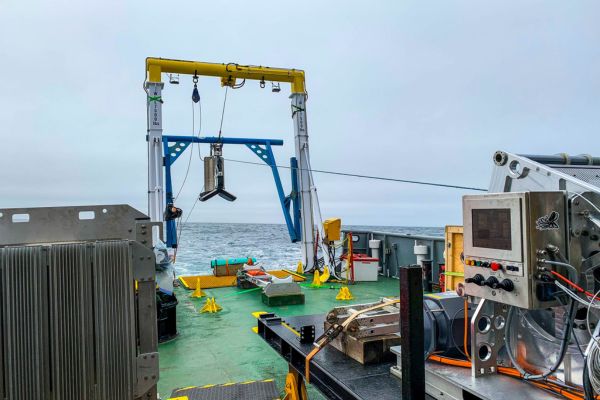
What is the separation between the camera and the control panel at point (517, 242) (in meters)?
2.35

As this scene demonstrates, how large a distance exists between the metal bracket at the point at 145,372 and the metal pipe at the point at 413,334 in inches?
57.1

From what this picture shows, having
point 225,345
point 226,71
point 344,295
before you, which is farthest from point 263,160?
point 225,345

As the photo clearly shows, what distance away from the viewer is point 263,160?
12961mm

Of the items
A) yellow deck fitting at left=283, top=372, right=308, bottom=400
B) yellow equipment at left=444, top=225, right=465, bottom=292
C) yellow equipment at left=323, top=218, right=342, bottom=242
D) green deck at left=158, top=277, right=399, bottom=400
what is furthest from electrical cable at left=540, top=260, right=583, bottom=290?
yellow equipment at left=323, top=218, right=342, bottom=242

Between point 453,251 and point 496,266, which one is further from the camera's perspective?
point 453,251

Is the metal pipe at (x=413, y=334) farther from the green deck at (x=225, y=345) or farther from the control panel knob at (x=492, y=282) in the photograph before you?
the green deck at (x=225, y=345)

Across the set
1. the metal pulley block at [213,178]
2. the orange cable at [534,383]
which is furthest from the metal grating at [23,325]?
the metal pulley block at [213,178]

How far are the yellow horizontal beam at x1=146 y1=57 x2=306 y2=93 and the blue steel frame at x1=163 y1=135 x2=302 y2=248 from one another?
5.48 ft

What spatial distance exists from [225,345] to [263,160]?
7.51 meters

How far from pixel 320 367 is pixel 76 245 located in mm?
1844

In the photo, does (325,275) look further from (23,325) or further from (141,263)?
(23,325)

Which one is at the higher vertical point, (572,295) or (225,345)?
(572,295)

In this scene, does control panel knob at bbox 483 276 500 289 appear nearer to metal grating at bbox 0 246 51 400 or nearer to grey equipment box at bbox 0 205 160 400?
grey equipment box at bbox 0 205 160 400

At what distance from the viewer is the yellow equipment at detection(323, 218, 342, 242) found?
11.5 m
